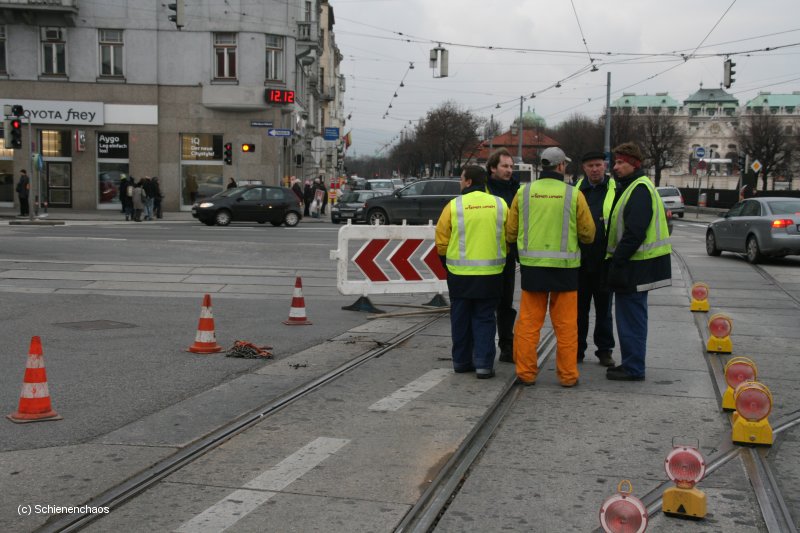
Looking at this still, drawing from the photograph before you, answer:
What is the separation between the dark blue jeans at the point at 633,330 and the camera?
794cm

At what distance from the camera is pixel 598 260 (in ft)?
27.8

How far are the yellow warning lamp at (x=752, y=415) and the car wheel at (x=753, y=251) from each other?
50.5 ft

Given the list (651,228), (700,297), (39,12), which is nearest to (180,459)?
(651,228)

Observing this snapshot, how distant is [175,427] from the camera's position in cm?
637

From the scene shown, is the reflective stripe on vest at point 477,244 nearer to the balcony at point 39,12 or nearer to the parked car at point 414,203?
the parked car at point 414,203

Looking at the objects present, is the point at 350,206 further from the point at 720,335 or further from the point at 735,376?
the point at 735,376

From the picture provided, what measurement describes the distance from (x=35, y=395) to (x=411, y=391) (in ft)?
9.24

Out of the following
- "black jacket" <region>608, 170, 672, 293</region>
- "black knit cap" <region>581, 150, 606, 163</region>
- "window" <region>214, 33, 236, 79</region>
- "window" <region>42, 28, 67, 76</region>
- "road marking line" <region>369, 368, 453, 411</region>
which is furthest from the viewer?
"window" <region>214, 33, 236, 79</region>

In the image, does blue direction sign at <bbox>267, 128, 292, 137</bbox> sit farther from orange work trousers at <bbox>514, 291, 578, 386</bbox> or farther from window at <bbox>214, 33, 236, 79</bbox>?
orange work trousers at <bbox>514, 291, 578, 386</bbox>

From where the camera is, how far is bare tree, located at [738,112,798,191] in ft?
285

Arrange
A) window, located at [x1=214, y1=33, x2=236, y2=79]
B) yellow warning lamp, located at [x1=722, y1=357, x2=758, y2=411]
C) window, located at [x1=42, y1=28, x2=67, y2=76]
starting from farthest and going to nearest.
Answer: window, located at [x1=214, y1=33, x2=236, y2=79]
window, located at [x1=42, y1=28, x2=67, y2=76]
yellow warning lamp, located at [x1=722, y1=357, x2=758, y2=411]

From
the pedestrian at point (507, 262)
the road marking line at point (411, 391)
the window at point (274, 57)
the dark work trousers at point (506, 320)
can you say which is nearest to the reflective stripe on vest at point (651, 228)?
the pedestrian at point (507, 262)

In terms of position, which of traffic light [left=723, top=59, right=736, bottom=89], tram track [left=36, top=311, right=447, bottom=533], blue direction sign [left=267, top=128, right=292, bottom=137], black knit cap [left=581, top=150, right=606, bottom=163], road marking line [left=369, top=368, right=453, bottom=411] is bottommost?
road marking line [left=369, top=368, right=453, bottom=411]

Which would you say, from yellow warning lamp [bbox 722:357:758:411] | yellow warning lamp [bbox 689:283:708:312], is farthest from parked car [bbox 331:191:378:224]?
yellow warning lamp [bbox 722:357:758:411]
